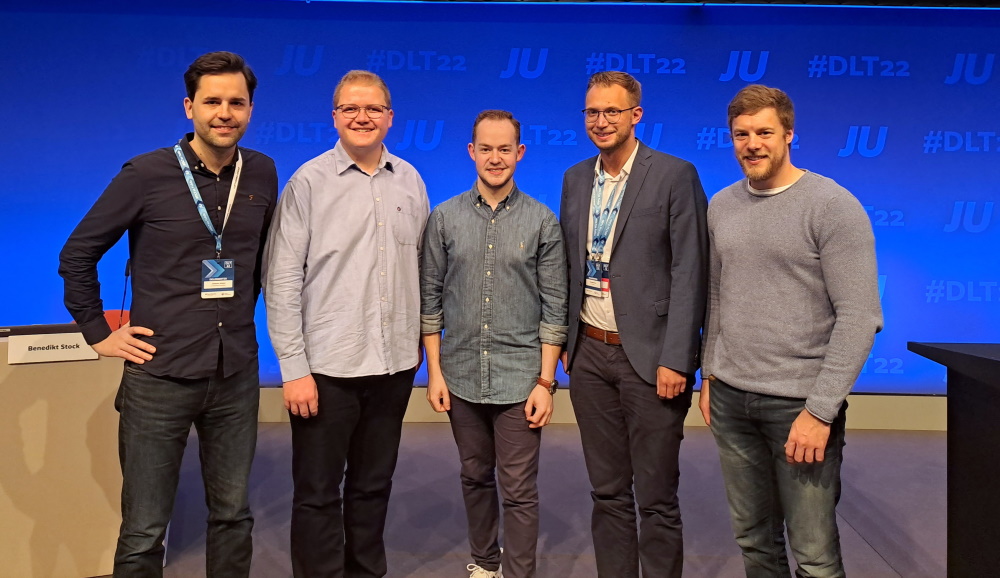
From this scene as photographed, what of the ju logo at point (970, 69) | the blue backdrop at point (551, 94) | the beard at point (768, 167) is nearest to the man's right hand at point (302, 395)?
the beard at point (768, 167)

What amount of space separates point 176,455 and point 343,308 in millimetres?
627

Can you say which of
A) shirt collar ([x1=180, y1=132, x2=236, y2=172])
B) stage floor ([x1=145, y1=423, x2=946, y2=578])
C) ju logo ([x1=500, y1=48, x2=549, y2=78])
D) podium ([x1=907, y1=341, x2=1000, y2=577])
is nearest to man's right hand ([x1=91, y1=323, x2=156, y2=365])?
shirt collar ([x1=180, y1=132, x2=236, y2=172])

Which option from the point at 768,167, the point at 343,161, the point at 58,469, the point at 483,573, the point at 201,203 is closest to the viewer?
the point at 768,167

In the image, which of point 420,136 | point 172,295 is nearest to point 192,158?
point 172,295

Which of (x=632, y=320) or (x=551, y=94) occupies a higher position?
(x=551, y=94)

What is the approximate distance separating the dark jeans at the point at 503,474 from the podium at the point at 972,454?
4.01 ft

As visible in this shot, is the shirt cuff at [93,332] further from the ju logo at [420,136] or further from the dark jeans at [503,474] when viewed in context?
the ju logo at [420,136]

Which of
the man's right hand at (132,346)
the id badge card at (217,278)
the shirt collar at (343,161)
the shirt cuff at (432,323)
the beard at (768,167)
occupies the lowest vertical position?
the man's right hand at (132,346)

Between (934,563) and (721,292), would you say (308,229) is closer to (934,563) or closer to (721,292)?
(721,292)

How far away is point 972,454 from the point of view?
1.96 meters

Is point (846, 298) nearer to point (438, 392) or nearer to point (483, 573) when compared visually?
point (438, 392)

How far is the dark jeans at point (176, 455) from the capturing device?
6.63 ft

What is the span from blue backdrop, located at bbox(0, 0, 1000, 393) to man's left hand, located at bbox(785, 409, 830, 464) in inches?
135

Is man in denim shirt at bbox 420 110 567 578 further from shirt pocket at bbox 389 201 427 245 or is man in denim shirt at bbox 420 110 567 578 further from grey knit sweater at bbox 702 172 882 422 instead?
grey knit sweater at bbox 702 172 882 422
